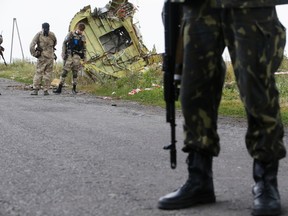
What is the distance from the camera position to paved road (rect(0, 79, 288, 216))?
9.86 feet

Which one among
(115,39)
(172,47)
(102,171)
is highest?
(115,39)

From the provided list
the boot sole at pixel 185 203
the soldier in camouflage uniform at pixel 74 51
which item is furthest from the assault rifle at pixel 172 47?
the soldier in camouflage uniform at pixel 74 51

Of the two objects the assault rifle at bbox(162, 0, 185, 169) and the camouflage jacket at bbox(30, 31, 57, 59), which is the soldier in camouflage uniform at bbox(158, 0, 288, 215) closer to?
the assault rifle at bbox(162, 0, 185, 169)

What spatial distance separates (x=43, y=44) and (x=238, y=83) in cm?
1312

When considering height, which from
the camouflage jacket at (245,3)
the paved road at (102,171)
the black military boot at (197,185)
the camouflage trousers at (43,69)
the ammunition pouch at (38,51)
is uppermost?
the ammunition pouch at (38,51)

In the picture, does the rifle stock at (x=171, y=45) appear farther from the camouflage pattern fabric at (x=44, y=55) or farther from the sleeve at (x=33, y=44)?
the sleeve at (x=33, y=44)

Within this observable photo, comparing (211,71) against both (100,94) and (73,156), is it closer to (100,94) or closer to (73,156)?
(73,156)

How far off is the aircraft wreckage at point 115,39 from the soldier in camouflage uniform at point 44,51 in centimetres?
311

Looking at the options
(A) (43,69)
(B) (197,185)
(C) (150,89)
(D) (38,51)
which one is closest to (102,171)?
(B) (197,185)

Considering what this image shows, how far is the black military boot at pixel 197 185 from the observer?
3041 millimetres

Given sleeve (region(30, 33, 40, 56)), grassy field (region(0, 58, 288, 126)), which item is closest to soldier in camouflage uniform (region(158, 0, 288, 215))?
grassy field (region(0, 58, 288, 126))

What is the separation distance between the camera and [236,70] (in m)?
2.89

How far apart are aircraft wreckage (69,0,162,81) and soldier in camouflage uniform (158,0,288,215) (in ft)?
52.4

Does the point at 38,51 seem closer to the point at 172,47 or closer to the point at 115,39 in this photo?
the point at 115,39
